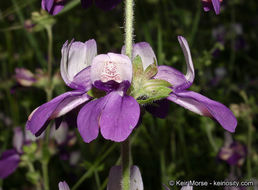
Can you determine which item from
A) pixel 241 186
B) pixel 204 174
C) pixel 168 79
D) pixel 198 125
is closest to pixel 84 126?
pixel 168 79

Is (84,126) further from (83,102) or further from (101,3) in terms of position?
(101,3)

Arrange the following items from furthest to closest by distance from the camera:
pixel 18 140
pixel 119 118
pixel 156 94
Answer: pixel 18 140, pixel 156 94, pixel 119 118

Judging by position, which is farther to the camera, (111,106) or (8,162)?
(8,162)

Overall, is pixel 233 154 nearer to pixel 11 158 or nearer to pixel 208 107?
pixel 11 158

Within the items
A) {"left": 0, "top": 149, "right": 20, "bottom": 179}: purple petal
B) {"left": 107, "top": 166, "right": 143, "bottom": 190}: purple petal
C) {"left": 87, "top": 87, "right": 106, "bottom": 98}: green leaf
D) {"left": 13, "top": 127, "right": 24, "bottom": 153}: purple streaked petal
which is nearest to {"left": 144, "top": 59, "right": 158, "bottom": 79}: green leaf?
{"left": 87, "top": 87, "right": 106, "bottom": 98}: green leaf

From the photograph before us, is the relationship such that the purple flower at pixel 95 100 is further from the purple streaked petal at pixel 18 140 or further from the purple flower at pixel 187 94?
the purple streaked petal at pixel 18 140

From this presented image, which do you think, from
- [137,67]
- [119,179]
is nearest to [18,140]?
[119,179]

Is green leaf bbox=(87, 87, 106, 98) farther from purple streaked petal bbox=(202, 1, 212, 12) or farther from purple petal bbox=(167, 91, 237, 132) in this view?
purple streaked petal bbox=(202, 1, 212, 12)
